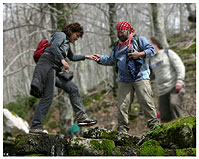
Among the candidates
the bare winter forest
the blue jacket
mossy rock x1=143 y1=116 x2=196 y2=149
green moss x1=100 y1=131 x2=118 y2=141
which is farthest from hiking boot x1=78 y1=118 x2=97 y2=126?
the bare winter forest

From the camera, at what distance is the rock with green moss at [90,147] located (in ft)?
10.4

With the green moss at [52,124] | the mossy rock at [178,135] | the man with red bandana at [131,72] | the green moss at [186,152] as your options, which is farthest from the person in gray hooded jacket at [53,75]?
the green moss at [52,124]

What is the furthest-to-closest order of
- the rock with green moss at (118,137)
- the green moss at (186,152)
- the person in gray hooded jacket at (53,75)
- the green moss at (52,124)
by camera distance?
the green moss at (52,124) < the person in gray hooded jacket at (53,75) < the rock with green moss at (118,137) < the green moss at (186,152)

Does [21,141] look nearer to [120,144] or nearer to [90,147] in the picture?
[90,147]

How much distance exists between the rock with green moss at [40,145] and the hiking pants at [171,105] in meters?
2.74

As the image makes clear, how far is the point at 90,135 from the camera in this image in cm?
379

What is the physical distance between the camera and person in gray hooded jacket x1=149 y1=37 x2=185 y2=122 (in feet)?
16.3

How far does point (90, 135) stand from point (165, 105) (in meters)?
2.36

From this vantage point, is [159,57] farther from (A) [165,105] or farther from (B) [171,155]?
(B) [171,155]

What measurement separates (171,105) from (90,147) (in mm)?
2574

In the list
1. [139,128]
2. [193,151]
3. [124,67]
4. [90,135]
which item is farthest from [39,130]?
[139,128]

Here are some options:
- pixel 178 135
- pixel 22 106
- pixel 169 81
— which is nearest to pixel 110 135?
pixel 178 135

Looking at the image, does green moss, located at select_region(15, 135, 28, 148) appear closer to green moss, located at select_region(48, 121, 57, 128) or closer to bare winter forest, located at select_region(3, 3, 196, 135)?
bare winter forest, located at select_region(3, 3, 196, 135)

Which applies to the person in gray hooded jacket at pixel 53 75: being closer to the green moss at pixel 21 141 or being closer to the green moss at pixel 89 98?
the green moss at pixel 21 141
